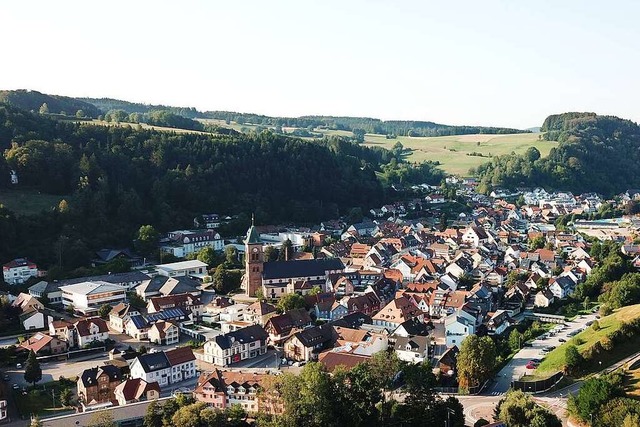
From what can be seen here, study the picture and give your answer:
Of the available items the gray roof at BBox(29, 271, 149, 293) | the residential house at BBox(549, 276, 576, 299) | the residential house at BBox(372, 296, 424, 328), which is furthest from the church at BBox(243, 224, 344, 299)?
the residential house at BBox(549, 276, 576, 299)

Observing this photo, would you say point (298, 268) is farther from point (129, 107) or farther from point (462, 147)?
point (129, 107)

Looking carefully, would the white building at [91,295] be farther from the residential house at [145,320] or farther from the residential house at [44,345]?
the residential house at [44,345]

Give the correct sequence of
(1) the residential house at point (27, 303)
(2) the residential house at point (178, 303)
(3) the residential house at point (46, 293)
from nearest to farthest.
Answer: (1) the residential house at point (27, 303) → (2) the residential house at point (178, 303) → (3) the residential house at point (46, 293)

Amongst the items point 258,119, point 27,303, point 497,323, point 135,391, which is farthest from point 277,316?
point 258,119

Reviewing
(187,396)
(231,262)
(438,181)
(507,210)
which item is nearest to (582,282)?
(231,262)

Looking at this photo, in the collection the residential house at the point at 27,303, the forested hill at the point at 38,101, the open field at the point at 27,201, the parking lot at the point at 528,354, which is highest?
the forested hill at the point at 38,101

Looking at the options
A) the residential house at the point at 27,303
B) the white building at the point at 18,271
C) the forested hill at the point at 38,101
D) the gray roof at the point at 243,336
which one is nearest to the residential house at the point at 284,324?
the gray roof at the point at 243,336
